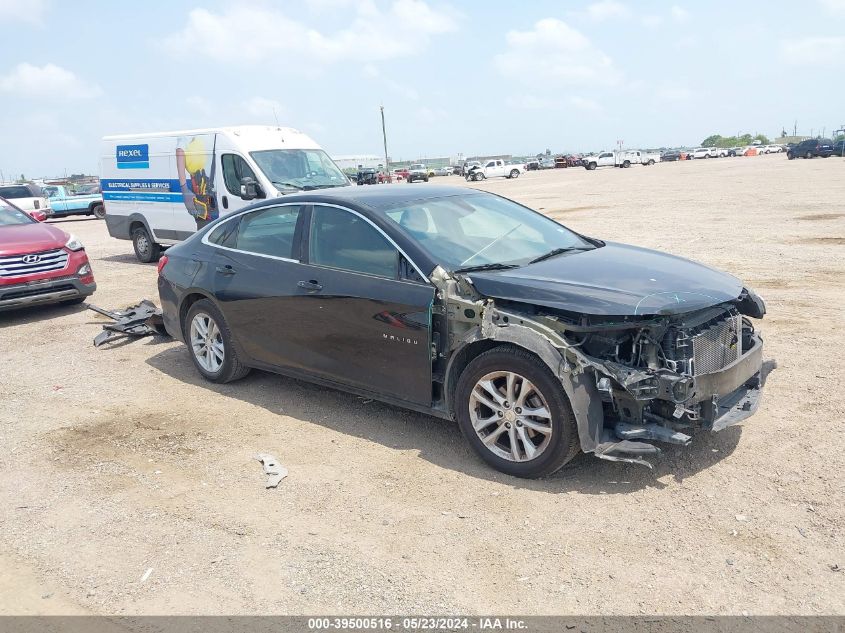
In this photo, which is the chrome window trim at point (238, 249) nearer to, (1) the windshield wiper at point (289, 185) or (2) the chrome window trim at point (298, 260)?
(2) the chrome window trim at point (298, 260)

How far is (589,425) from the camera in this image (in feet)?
13.0

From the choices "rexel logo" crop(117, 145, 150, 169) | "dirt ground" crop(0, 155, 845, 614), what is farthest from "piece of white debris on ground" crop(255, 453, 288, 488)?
"rexel logo" crop(117, 145, 150, 169)

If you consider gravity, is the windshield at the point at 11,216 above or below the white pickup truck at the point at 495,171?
below

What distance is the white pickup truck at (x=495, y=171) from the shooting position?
58.3 m

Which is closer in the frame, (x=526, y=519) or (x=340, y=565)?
(x=340, y=565)

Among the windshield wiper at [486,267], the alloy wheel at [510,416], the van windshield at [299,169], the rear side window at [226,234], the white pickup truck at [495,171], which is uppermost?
the white pickup truck at [495,171]

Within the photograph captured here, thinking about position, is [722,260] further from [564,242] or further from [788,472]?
[788,472]

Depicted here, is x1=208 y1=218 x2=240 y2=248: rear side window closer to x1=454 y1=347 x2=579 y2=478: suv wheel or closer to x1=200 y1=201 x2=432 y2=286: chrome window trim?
x1=200 y1=201 x2=432 y2=286: chrome window trim

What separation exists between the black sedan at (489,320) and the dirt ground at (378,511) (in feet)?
1.07

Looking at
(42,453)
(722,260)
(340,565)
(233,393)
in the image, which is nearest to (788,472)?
(340,565)

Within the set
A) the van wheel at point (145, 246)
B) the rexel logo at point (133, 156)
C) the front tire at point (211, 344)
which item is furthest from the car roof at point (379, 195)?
the van wheel at point (145, 246)

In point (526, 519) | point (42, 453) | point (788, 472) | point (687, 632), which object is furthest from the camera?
point (42, 453)

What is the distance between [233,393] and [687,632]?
4.25 metres

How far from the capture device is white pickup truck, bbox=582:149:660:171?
228ft
